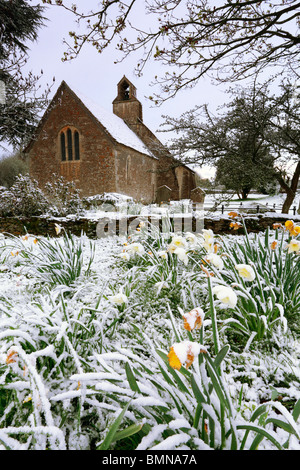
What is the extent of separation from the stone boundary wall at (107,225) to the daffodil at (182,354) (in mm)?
4733

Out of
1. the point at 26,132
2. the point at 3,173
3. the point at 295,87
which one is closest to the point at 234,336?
the point at 295,87

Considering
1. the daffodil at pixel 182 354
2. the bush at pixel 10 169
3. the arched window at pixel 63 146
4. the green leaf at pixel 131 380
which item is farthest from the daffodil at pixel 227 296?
the bush at pixel 10 169

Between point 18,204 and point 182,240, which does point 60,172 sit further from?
point 182,240

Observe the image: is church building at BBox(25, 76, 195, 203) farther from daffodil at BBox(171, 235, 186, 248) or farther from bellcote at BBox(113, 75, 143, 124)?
daffodil at BBox(171, 235, 186, 248)

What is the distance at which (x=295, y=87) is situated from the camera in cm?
515

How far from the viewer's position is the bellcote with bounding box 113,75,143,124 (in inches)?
822

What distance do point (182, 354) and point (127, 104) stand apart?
23.7m

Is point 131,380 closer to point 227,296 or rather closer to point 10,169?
point 227,296

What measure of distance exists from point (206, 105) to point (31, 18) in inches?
398

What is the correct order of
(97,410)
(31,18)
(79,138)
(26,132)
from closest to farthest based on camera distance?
(97,410)
(31,18)
(26,132)
(79,138)

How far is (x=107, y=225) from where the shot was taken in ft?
20.0

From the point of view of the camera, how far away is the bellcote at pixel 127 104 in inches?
822

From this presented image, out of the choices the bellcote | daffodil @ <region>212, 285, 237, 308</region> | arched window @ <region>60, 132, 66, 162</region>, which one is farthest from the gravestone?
daffodil @ <region>212, 285, 237, 308</region>

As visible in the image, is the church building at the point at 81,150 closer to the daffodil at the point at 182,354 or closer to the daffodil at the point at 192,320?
the daffodil at the point at 192,320
